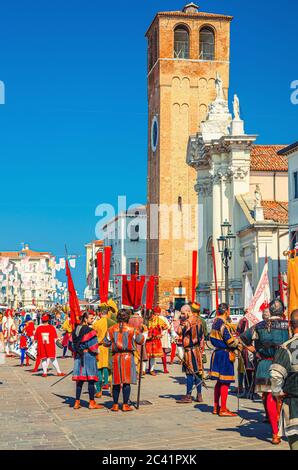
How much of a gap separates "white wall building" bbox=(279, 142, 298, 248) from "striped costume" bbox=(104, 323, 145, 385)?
24913mm

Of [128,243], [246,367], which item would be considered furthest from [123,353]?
[128,243]

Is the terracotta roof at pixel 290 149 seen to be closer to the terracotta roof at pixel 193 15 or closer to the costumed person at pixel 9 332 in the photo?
the costumed person at pixel 9 332

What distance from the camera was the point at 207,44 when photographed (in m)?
68.2

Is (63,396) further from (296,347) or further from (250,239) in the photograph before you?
(250,239)

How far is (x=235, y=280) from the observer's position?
46.2m

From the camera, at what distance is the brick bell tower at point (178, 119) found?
6419cm

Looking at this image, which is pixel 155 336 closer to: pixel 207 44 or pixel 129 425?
pixel 129 425

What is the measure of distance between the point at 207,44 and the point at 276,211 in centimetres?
2539

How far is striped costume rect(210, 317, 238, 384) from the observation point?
1252 centimetres

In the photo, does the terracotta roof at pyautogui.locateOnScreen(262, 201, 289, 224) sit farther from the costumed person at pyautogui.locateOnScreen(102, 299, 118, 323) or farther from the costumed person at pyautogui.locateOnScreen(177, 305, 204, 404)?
the costumed person at pyautogui.locateOnScreen(177, 305, 204, 404)

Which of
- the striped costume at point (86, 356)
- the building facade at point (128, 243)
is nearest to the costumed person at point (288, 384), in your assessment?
the striped costume at point (86, 356)

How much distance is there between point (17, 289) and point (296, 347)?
134 m

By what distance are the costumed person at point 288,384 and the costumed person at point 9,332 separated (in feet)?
68.1

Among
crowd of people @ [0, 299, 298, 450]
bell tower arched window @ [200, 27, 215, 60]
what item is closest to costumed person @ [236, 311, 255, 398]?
crowd of people @ [0, 299, 298, 450]
